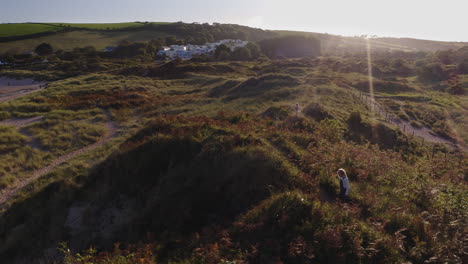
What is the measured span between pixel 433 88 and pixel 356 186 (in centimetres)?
4875

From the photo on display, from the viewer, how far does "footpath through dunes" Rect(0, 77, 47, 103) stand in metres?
35.8

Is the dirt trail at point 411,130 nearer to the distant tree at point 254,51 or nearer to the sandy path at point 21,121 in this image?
the sandy path at point 21,121

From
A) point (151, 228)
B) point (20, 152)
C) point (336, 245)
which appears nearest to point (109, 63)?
point (20, 152)

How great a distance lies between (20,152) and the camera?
47.5 ft

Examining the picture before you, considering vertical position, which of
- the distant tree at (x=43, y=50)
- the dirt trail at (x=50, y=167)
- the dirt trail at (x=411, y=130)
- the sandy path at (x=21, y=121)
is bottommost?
the dirt trail at (x=50, y=167)

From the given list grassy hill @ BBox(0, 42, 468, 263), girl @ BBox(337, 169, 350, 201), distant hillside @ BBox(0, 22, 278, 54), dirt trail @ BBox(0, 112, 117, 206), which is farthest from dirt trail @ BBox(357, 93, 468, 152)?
distant hillside @ BBox(0, 22, 278, 54)

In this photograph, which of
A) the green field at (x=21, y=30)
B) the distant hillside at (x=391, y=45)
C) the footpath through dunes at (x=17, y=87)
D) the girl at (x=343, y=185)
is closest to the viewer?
the girl at (x=343, y=185)

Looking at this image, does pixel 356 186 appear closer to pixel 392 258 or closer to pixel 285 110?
pixel 392 258

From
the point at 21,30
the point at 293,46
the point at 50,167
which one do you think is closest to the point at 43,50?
the point at 21,30

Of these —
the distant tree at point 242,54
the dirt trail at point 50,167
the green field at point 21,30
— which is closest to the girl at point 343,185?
the dirt trail at point 50,167

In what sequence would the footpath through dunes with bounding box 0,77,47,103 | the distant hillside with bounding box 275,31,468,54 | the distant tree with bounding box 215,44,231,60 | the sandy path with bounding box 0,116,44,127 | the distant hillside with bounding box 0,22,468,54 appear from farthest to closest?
the distant hillside with bounding box 275,31,468,54 < the distant hillside with bounding box 0,22,468,54 < the distant tree with bounding box 215,44,231,60 < the footpath through dunes with bounding box 0,77,47,103 < the sandy path with bounding box 0,116,44,127

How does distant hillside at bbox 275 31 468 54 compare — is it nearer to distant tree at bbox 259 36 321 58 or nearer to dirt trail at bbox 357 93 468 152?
distant tree at bbox 259 36 321 58

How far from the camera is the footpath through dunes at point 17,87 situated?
118ft

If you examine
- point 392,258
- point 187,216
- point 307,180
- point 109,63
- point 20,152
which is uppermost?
point 109,63
